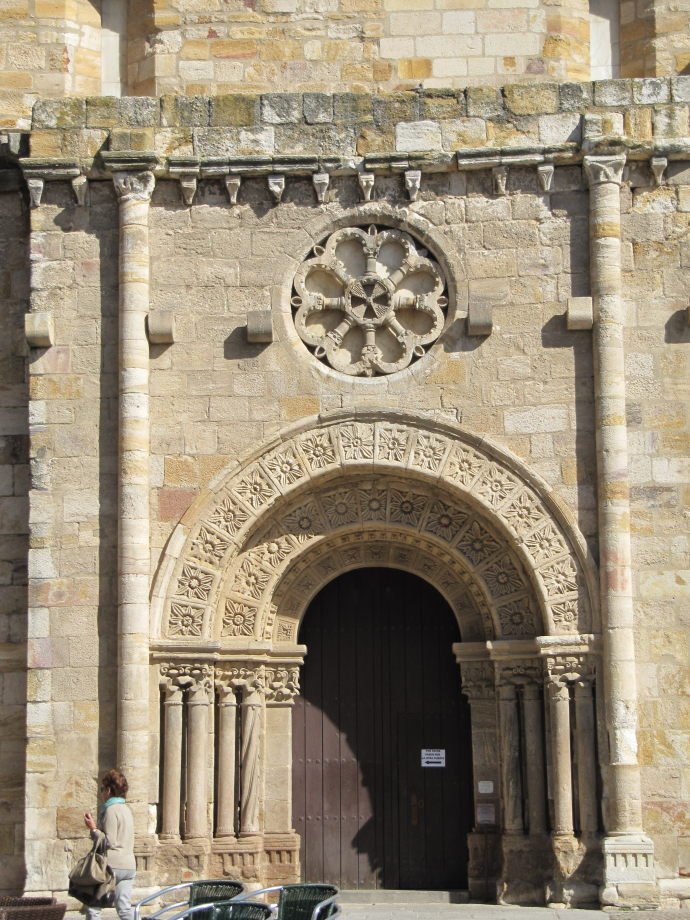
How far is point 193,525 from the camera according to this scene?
13.8 m

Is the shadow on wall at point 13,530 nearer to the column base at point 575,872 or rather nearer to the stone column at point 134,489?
the stone column at point 134,489

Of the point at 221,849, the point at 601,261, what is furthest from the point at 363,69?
the point at 221,849

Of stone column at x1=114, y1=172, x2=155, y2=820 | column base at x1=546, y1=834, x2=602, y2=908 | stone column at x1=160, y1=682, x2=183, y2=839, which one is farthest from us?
stone column at x1=160, y1=682, x2=183, y2=839

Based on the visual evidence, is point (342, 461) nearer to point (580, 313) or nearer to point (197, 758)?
point (580, 313)

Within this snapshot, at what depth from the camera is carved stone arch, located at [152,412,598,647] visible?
45.0 feet

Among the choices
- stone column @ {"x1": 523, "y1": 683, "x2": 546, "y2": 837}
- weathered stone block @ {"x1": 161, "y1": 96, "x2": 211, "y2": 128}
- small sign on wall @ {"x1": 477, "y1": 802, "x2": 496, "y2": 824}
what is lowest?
small sign on wall @ {"x1": 477, "y1": 802, "x2": 496, "y2": 824}

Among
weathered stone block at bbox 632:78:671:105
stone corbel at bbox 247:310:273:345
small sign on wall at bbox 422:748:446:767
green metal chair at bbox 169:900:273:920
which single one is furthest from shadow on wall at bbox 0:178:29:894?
weathered stone block at bbox 632:78:671:105

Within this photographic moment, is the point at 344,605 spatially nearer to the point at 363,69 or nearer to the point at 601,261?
the point at 601,261

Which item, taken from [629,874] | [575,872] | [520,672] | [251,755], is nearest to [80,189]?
[251,755]

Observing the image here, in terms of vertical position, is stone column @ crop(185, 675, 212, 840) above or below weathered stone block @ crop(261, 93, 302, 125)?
below

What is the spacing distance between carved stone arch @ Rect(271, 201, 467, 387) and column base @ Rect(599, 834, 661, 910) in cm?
423

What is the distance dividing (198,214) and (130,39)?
2.54 meters

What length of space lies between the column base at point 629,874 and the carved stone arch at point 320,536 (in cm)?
175

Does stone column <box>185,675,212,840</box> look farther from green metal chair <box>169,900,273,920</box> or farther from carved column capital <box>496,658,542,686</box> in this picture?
green metal chair <box>169,900,273,920</box>
